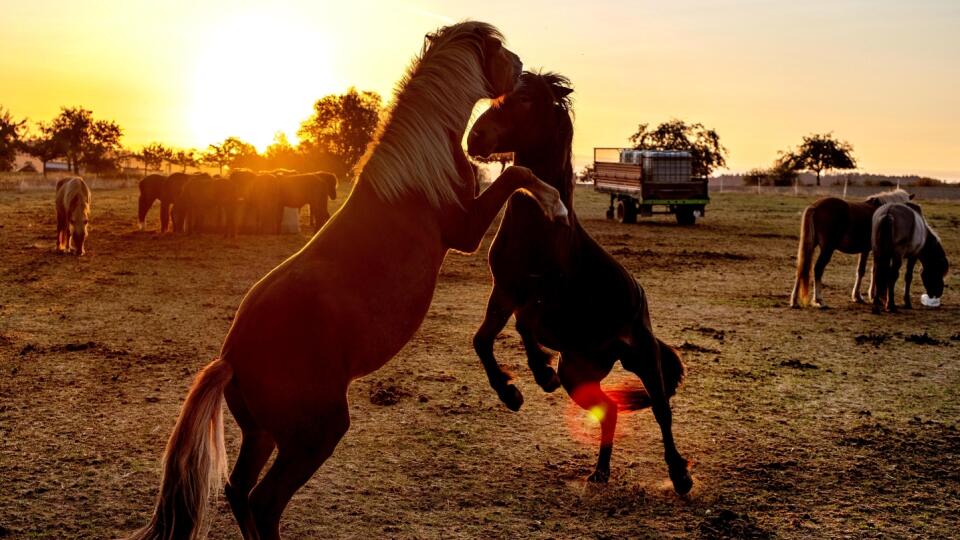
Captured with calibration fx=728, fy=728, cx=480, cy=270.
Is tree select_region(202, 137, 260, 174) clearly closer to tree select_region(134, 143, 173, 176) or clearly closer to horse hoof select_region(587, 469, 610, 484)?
tree select_region(134, 143, 173, 176)

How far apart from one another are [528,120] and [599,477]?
94.1 inches

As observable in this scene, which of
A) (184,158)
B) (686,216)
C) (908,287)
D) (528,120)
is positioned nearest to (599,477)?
(528,120)

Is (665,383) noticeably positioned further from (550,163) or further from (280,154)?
(280,154)

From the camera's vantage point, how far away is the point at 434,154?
133 inches

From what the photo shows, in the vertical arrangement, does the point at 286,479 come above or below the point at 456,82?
below

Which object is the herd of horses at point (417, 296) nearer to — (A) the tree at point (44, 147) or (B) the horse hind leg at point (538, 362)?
(B) the horse hind leg at point (538, 362)

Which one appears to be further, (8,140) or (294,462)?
(8,140)

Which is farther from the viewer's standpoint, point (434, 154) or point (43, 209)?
point (43, 209)

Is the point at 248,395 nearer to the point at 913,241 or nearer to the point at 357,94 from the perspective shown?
the point at 913,241

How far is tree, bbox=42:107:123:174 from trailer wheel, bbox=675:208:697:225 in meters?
72.6

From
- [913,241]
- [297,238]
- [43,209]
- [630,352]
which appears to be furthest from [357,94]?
[630,352]

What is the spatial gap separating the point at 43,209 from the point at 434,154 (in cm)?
3011

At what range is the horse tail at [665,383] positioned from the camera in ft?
16.3

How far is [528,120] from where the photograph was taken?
4.15 m
